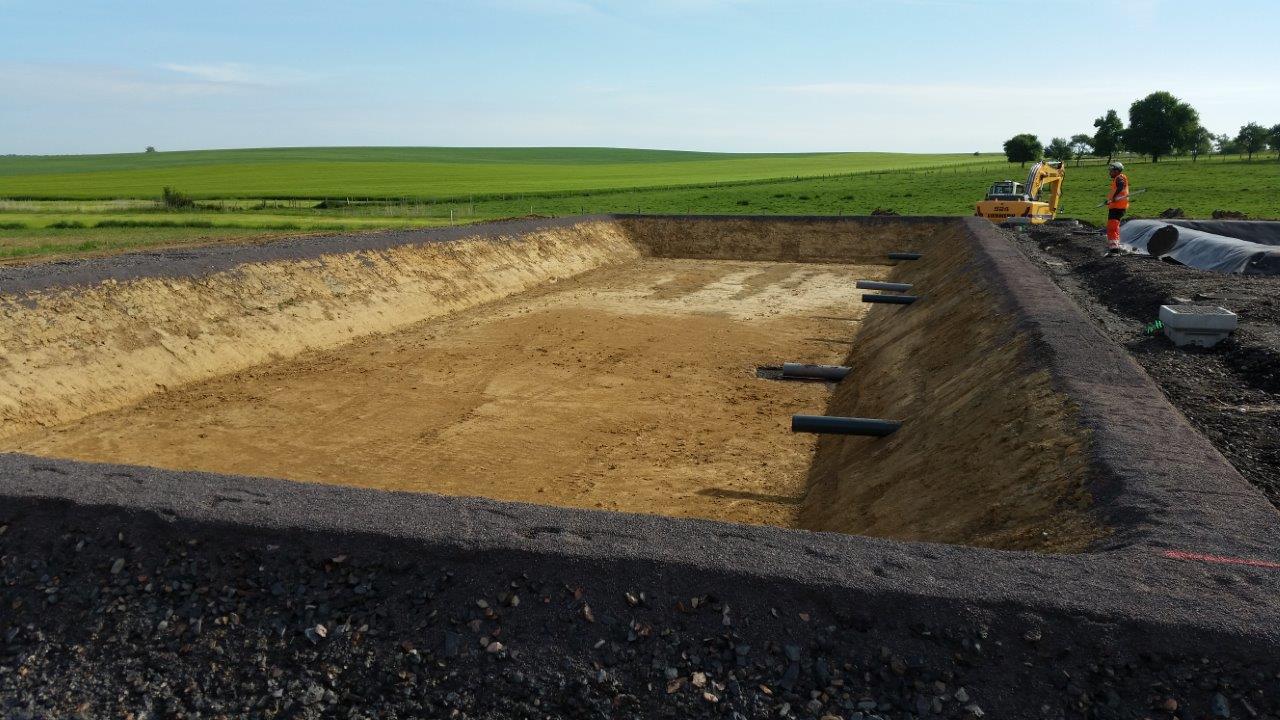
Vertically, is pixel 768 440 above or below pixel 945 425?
below

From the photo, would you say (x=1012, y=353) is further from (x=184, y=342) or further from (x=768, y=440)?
(x=184, y=342)

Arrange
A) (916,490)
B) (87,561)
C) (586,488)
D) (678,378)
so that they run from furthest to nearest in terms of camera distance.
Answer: (678,378) → (586,488) → (916,490) → (87,561)

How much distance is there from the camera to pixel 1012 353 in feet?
30.6

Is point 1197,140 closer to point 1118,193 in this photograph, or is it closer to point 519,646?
point 1118,193

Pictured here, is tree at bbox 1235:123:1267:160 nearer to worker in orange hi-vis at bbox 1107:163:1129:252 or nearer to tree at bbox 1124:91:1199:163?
tree at bbox 1124:91:1199:163

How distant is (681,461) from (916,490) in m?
3.25

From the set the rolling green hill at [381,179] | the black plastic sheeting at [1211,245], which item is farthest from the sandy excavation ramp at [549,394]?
the rolling green hill at [381,179]

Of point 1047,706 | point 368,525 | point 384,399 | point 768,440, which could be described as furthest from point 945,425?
point 384,399

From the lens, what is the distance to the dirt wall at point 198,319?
11859 mm

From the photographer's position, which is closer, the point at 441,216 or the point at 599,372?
the point at 599,372

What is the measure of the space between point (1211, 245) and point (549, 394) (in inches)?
656

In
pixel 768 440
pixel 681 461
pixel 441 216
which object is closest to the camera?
pixel 681 461

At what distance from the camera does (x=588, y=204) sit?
5847cm

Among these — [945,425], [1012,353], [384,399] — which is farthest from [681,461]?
[384,399]
